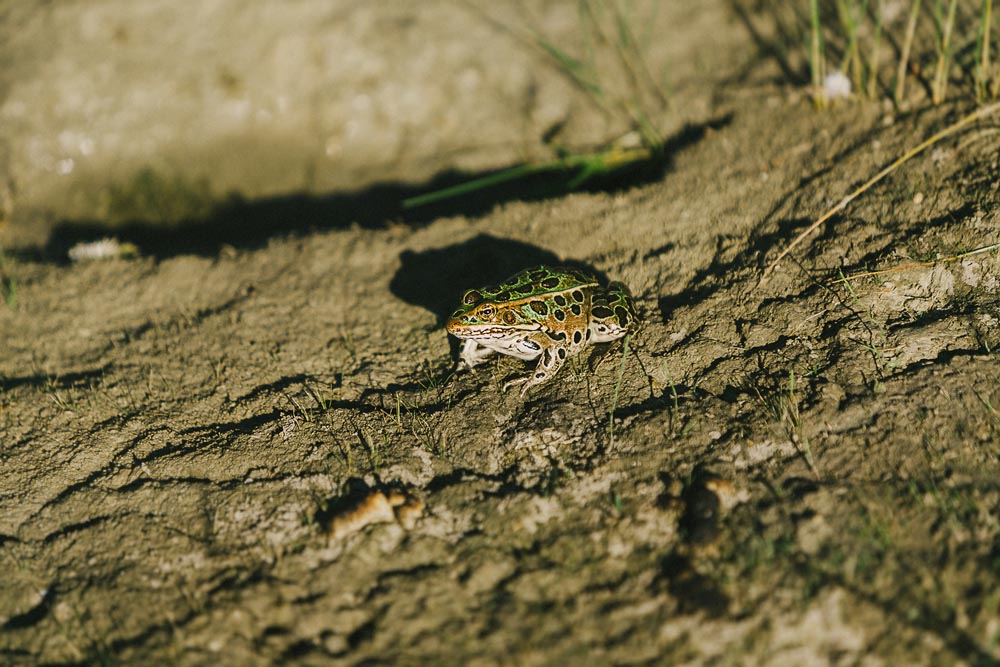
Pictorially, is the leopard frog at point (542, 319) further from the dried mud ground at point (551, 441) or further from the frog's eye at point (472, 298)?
the dried mud ground at point (551, 441)

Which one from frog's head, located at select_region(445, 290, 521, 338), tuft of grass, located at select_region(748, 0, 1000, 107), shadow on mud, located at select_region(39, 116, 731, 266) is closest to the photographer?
frog's head, located at select_region(445, 290, 521, 338)

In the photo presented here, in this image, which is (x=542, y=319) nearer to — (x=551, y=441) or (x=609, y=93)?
(x=551, y=441)

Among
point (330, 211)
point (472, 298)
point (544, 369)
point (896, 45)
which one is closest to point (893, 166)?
point (896, 45)

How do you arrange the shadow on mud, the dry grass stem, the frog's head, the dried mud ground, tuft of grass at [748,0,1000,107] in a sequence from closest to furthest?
the dried mud ground < the frog's head < the dry grass stem < tuft of grass at [748,0,1000,107] < the shadow on mud

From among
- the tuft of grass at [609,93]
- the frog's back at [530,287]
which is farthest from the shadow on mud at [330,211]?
the frog's back at [530,287]

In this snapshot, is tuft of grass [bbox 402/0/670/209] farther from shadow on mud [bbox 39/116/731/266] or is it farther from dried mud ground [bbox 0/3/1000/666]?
dried mud ground [bbox 0/3/1000/666]

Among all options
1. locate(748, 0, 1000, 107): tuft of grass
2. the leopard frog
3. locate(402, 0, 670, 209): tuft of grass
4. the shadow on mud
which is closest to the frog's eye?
the leopard frog

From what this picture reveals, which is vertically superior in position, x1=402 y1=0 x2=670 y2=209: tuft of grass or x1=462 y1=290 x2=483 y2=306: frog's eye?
x1=402 y1=0 x2=670 y2=209: tuft of grass

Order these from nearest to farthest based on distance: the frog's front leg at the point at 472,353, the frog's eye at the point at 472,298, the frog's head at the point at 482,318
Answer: the frog's head at the point at 482,318
the frog's eye at the point at 472,298
the frog's front leg at the point at 472,353
